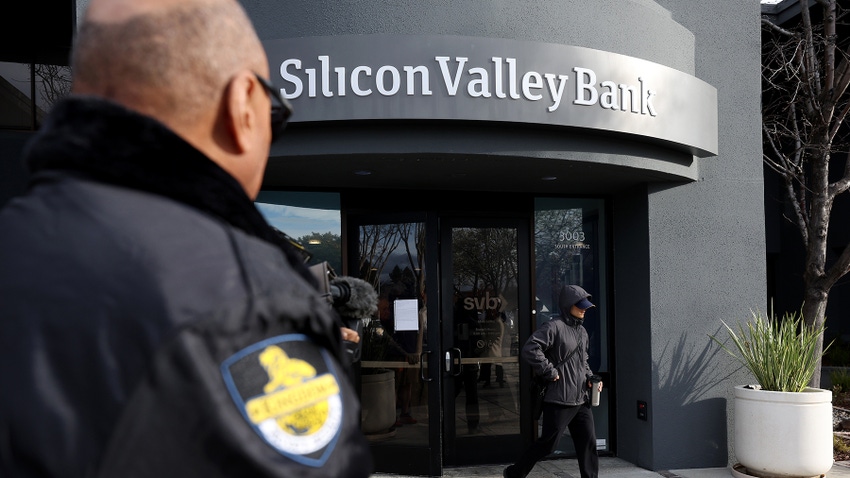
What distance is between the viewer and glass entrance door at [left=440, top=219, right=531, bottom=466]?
7371 millimetres

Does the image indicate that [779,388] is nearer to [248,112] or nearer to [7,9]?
[248,112]

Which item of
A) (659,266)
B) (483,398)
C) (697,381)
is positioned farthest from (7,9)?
(697,381)

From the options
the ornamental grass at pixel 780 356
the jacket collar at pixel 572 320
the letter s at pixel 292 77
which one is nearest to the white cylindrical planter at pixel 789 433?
the ornamental grass at pixel 780 356

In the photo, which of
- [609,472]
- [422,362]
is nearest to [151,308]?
[422,362]

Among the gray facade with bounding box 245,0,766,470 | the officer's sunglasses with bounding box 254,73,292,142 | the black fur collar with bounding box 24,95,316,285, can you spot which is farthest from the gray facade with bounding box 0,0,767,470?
the black fur collar with bounding box 24,95,316,285

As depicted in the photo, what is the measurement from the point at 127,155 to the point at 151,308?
0.24 metres

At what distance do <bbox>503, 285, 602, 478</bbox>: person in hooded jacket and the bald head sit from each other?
216 inches

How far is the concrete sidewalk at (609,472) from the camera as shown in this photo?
7031 mm

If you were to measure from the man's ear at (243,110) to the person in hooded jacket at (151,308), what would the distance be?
4 centimetres

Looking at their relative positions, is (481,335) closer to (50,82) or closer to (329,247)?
(329,247)

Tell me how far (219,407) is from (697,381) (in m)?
7.12

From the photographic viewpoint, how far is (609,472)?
7.20 meters

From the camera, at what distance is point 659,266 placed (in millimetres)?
7234

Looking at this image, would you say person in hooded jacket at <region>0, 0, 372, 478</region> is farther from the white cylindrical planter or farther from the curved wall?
the white cylindrical planter
